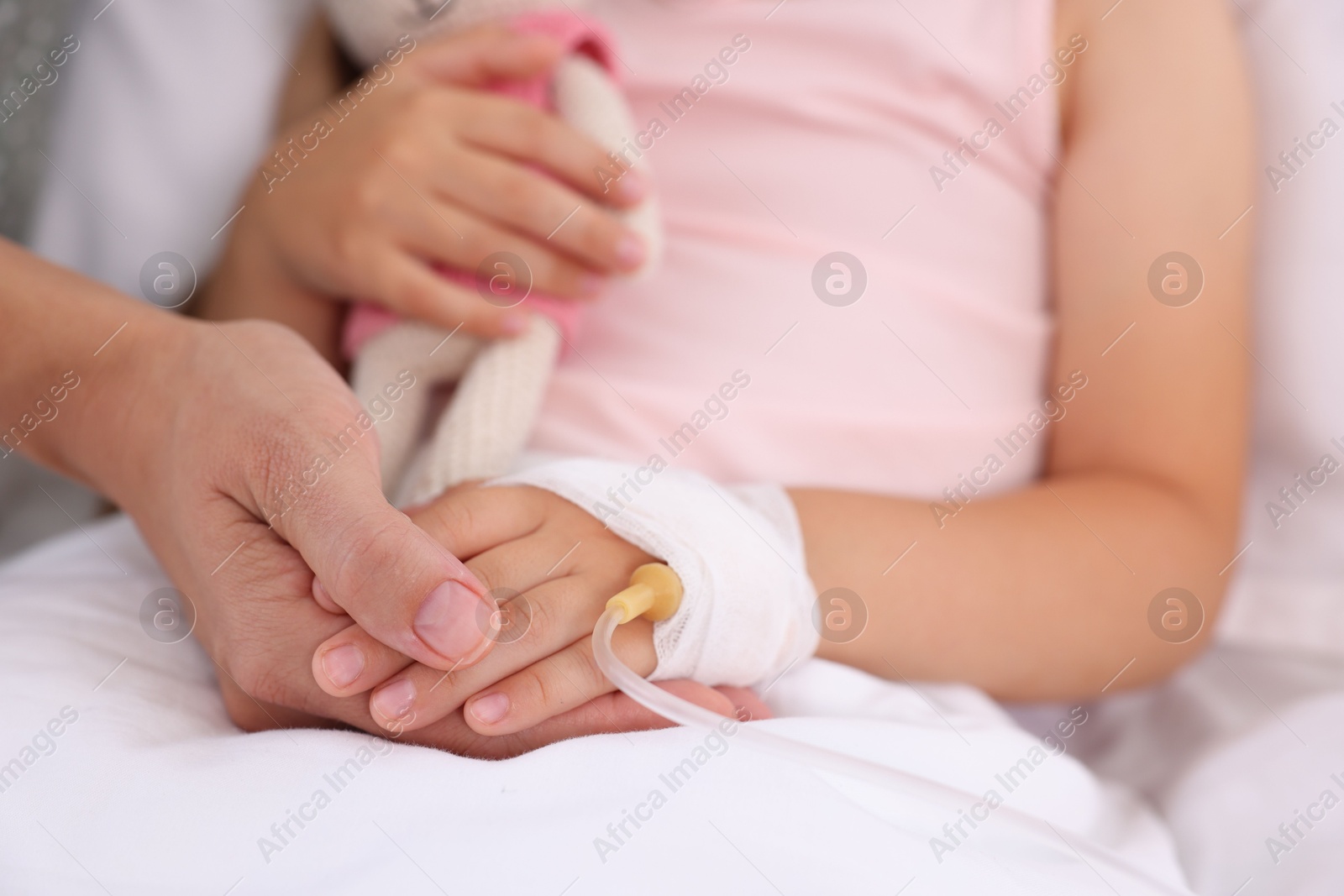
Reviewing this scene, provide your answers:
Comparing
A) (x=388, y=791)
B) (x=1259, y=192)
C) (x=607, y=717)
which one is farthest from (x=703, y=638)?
(x=1259, y=192)

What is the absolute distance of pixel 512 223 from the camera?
86cm

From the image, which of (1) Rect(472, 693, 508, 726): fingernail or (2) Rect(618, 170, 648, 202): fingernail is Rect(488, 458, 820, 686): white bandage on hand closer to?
(1) Rect(472, 693, 508, 726): fingernail

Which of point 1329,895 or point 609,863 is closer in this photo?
point 609,863

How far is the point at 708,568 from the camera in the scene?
0.59 meters

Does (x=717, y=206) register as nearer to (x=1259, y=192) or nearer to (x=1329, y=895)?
(x=1259, y=192)

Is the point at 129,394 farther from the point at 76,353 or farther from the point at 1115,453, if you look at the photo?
the point at 1115,453

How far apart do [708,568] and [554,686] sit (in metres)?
0.12

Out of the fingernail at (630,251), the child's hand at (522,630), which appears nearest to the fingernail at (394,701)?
the child's hand at (522,630)

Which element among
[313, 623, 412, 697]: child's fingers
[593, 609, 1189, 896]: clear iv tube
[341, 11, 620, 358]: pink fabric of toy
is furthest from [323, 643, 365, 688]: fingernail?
[341, 11, 620, 358]: pink fabric of toy

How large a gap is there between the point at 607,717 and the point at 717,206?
57cm

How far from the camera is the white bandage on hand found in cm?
59

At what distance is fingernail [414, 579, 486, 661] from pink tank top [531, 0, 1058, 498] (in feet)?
1.15

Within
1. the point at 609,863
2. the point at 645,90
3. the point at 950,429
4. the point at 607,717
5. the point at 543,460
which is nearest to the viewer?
the point at 609,863

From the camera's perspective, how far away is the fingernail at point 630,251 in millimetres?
823
